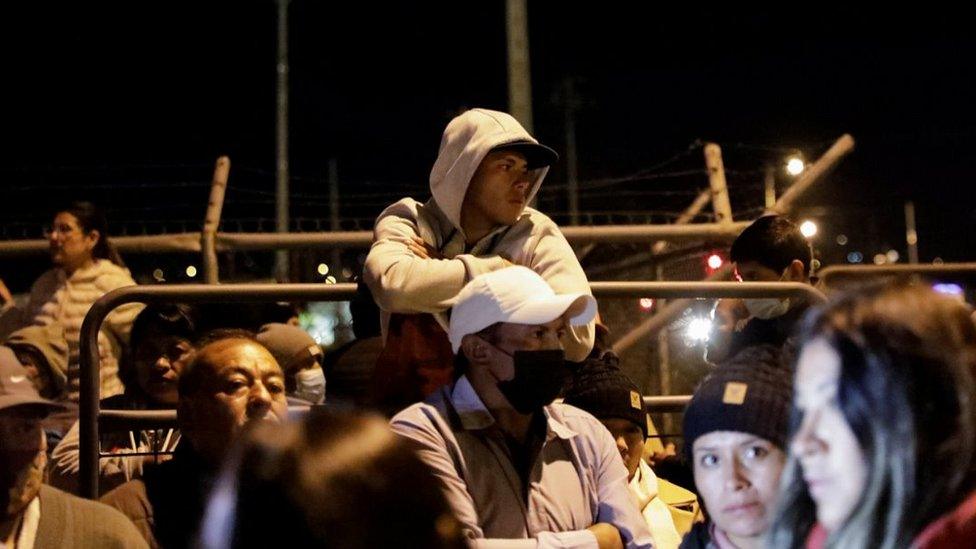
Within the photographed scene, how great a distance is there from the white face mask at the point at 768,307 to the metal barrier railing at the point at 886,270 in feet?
2.63

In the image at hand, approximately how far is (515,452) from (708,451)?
1.04 metres

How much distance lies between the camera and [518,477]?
452cm

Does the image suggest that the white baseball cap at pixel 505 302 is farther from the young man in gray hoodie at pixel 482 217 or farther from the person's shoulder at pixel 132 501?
the person's shoulder at pixel 132 501

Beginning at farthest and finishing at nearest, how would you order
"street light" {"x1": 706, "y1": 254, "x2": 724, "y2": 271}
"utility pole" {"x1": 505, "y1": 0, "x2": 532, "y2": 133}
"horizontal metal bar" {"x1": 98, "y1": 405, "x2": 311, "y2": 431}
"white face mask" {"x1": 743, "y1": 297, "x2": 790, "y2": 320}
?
"utility pole" {"x1": 505, "y1": 0, "x2": 532, "y2": 133}, "street light" {"x1": 706, "y1": 254, "x2": 724, "y2": 271}, "white face mask" {"x1": 743, "y1": 297, "x2": 790, "y2": 320}, "horizontal metal bar" {"x1": 98, "y1": 405, "x2": 311, "y2": 431}

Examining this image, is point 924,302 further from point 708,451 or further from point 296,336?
point 296,336

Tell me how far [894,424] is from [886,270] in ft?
14.5

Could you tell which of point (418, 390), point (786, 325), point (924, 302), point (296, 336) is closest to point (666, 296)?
point (786, 325)

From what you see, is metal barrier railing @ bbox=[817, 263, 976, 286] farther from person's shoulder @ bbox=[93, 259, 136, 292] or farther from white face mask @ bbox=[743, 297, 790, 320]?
person's shoulder @ bbox=[93, 259, 136, 292]

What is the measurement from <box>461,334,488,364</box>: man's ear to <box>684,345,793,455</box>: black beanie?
3.39ft

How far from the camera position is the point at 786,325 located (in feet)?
18.9

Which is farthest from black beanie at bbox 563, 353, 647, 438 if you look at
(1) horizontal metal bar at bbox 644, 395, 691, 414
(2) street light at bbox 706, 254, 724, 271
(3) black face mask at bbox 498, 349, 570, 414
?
(2) street light at bbox 706, 254, 724, 271

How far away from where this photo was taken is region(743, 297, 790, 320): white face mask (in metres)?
5.85

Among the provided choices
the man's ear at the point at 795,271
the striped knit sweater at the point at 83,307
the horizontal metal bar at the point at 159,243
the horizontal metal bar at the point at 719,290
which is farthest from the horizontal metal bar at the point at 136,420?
the horizontal metal bar at the point at 159,243

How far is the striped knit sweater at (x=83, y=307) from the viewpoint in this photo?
7340 mm
